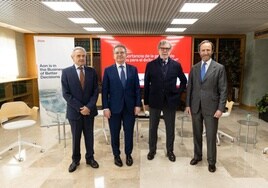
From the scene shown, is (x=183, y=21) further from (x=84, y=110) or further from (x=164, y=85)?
(x=84, y=110)

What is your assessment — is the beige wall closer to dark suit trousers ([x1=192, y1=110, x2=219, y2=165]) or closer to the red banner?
the red banner

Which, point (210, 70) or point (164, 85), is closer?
point (210, 70)

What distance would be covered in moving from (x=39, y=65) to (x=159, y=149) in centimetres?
284

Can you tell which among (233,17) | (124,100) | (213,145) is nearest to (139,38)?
(233,17)

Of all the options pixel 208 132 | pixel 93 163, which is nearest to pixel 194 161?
pixel 208 132

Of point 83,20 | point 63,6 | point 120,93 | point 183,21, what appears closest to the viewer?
point 120,93

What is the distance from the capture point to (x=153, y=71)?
9.25 ft

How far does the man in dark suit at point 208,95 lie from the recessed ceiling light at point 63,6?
2.24 meters

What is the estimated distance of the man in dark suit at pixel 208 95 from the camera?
8.21 feet

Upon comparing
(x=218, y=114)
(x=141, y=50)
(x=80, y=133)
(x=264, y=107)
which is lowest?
(x=264, y=107)

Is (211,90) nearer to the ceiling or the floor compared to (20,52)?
nearer to the floor

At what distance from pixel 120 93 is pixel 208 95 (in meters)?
1.08

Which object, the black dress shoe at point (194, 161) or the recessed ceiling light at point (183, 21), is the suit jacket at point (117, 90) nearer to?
the black dress shoe at point (194, 161)

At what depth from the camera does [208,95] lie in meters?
2.54
